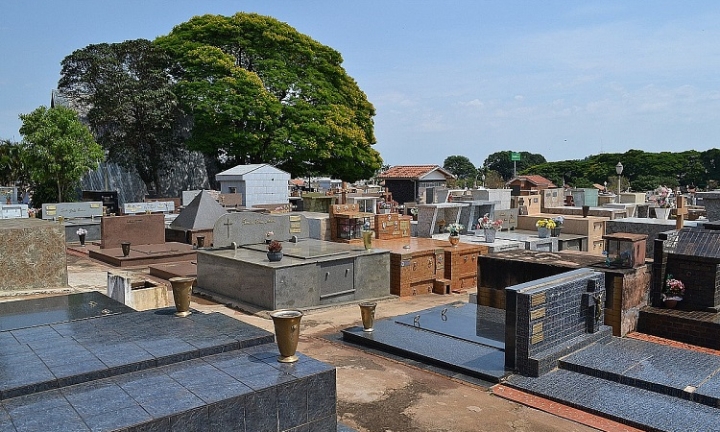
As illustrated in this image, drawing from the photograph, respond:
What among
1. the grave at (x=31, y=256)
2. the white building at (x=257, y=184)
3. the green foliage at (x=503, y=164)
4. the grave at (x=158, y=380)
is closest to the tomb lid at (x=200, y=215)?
the white building at (x=257, y=184)

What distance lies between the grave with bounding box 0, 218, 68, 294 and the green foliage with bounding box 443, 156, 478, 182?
80.8 m

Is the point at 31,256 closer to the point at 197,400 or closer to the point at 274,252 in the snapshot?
the point at 274,252

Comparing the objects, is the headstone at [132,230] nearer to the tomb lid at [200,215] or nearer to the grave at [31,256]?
the tomb lid at [200,215]

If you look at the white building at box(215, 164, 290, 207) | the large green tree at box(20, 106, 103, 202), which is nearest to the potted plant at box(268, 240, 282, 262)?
the white building at box(215, 164, 290, 207)

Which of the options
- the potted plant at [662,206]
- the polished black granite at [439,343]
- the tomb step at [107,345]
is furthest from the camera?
the potted plant at [662,206]

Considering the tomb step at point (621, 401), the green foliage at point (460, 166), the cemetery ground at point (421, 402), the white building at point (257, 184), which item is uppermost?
the green foliage at point (460, 166)

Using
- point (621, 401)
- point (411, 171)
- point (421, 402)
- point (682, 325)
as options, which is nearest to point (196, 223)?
point (421, 402)

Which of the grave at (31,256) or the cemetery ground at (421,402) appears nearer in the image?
the cemetery ground at (421,402)

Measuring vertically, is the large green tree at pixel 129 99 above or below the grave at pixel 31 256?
above

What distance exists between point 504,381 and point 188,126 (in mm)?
31057

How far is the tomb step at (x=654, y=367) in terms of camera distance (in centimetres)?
725

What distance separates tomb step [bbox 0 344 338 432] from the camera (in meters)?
4.07

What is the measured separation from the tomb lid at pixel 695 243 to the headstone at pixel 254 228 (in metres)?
8.78

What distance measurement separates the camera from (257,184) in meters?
29.0
